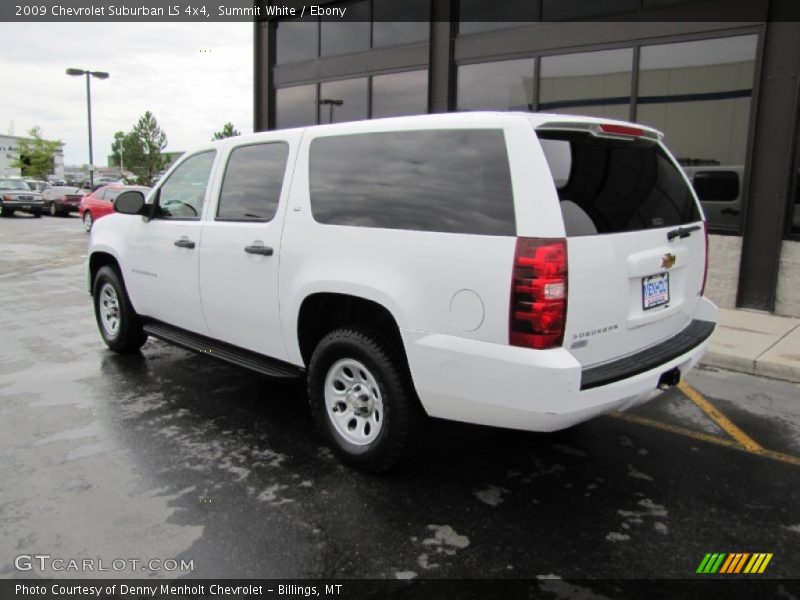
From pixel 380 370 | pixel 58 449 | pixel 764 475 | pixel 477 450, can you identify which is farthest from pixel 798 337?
pixel 58 449

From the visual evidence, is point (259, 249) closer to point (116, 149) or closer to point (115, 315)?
point (115, 315)

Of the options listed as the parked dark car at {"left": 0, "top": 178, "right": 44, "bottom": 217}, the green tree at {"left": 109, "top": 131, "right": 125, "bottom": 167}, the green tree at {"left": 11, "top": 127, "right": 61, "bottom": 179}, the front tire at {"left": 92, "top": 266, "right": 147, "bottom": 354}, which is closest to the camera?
the front tire at {"left": 92, "top": 266, "right": 147, "bottom": 354}

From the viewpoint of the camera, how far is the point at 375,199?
11.1 ft

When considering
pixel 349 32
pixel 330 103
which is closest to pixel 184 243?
pixel 330 103

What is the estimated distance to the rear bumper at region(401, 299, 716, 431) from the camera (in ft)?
9.11

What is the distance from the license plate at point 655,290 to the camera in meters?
3.24

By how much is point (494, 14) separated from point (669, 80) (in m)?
3.20

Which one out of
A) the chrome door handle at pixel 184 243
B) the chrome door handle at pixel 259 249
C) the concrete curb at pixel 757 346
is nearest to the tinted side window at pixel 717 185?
the concrete curb at pixel 757 346

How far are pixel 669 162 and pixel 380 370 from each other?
2166 mm

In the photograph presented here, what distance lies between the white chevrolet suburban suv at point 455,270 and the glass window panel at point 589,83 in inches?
225

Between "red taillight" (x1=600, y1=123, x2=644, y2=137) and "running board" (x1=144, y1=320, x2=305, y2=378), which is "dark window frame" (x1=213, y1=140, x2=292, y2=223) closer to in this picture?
"running board" (x1=144, y1=320, x2=305, y2=378)

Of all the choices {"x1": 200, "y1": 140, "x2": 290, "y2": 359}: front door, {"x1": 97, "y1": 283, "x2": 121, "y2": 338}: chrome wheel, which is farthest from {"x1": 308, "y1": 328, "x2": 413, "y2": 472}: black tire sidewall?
{"x1": 97, "y1": 283, "x2": 121, "y2": 338}: chrome wheel

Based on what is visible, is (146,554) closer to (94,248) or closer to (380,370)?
(380,370)
